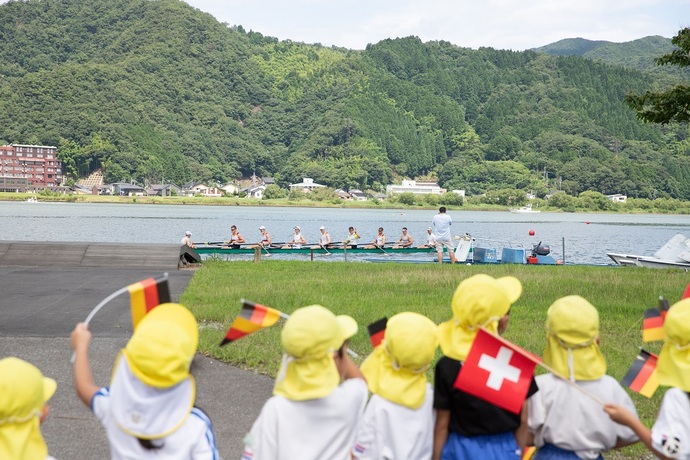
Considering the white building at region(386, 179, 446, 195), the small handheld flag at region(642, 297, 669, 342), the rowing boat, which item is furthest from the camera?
the white building at region(386, 179, 446, 195)

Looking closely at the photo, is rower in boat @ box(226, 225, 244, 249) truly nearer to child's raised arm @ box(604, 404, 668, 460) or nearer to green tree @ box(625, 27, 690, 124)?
green tree @ box(625, 27, 690, 124)

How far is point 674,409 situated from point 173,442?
2.16m

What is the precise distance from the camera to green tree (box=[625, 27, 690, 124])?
42.9ft

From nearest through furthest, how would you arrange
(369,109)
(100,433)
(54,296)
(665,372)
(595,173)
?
(665,372) → (100,433) → (54,296) → (595,173) → (369,109)

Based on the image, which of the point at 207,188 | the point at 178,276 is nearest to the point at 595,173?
the point at 207,188

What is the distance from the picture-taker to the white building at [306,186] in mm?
154500

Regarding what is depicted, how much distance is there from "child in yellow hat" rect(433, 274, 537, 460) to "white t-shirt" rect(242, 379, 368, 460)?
55 centimetres

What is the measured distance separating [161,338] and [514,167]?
6620 inches

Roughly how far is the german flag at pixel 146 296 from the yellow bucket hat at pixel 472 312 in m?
1.37

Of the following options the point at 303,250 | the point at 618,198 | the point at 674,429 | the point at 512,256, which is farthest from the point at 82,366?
the point at 618,198

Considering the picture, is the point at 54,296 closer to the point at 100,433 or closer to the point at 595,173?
the point at 100,433

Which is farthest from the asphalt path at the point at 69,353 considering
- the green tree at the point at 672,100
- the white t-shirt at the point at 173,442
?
the green tree at the point at 672,100

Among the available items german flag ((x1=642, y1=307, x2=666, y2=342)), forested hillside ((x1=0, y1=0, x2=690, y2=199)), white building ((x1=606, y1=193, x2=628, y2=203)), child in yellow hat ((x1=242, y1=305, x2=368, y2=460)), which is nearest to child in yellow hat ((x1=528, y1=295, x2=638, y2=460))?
german flag ((x1=642, y1=307, x2=666, y2=342))

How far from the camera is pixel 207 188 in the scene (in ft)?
531
